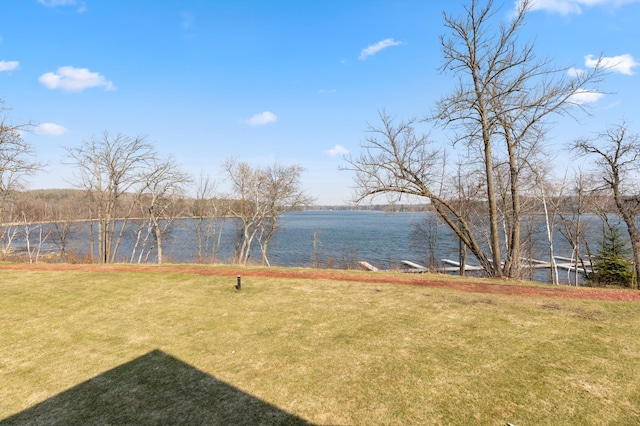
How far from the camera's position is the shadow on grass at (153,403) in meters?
3.54

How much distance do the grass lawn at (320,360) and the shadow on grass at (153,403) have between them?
0.8 inches

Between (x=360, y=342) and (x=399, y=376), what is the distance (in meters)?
1.23

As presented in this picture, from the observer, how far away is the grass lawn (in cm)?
362

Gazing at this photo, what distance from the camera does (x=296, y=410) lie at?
11.9 ft

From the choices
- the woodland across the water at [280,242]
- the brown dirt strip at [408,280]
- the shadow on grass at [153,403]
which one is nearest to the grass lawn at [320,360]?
the shadow on grass at [153,403]

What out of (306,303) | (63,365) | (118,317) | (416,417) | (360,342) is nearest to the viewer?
(416,417)

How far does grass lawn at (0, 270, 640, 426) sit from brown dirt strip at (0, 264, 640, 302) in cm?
71

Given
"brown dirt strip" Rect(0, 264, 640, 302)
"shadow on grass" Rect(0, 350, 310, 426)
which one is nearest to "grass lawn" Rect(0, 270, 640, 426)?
"shadow on grass" Rect(0, 350, 310, 426)

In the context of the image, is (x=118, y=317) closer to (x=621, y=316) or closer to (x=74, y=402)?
(x=74, y=402)

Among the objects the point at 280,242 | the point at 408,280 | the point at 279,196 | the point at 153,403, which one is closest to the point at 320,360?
the point at 153,403

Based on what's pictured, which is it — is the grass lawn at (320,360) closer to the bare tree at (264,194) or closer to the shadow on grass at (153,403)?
the shadow on grass at (153,403)

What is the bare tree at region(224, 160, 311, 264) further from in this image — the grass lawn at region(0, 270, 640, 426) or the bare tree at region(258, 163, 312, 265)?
the grass lawn at region(0, 270, 640, 426)

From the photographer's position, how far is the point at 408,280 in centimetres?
1009

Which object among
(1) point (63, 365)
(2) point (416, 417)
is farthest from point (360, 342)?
(1) point (63, 365)
